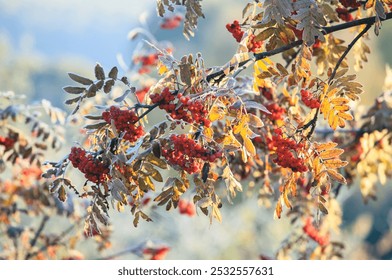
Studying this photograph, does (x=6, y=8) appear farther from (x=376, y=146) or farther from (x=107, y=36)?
(x=376, y=146)

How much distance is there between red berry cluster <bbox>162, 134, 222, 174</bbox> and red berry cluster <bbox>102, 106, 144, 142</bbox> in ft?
0.41

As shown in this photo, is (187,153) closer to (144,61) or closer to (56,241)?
(56,241)

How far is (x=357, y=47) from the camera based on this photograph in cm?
328

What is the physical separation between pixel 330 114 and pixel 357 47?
3.07ft

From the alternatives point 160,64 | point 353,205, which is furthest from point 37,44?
point 160,64

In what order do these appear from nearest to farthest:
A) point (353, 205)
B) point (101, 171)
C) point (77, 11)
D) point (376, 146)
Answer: point (101, 171) < point (376, 146) < point (353, 205) < point (77, 11)

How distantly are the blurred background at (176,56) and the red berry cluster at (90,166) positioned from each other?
1.92 meters

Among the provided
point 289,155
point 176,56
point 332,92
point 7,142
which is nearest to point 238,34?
point 332,92

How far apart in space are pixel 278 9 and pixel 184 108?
0.47 meters

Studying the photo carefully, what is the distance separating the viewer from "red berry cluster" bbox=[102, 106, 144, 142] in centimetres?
232

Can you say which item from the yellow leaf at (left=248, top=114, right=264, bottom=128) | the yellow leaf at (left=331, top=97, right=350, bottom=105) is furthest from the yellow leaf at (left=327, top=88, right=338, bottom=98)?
the yellow leaf at (left=248, top=114, right=264, bottom=128)

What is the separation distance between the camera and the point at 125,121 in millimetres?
2324

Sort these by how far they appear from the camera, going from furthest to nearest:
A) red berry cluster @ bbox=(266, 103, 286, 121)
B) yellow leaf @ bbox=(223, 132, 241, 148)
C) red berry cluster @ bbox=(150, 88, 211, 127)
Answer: red berry cluster @ bbox=(266, 103, 286, 121) < yellow leaf @ bbox=(223, 132, 241, 148) < red berry cluster @ bbox=(150, 88, 211, 127)

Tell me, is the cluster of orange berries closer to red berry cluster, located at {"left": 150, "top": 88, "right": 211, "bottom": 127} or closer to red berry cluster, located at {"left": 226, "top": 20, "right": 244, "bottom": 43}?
red berry cluster, located at {"left": 226, "top": 20, "right": 244, "bottom": 43}
